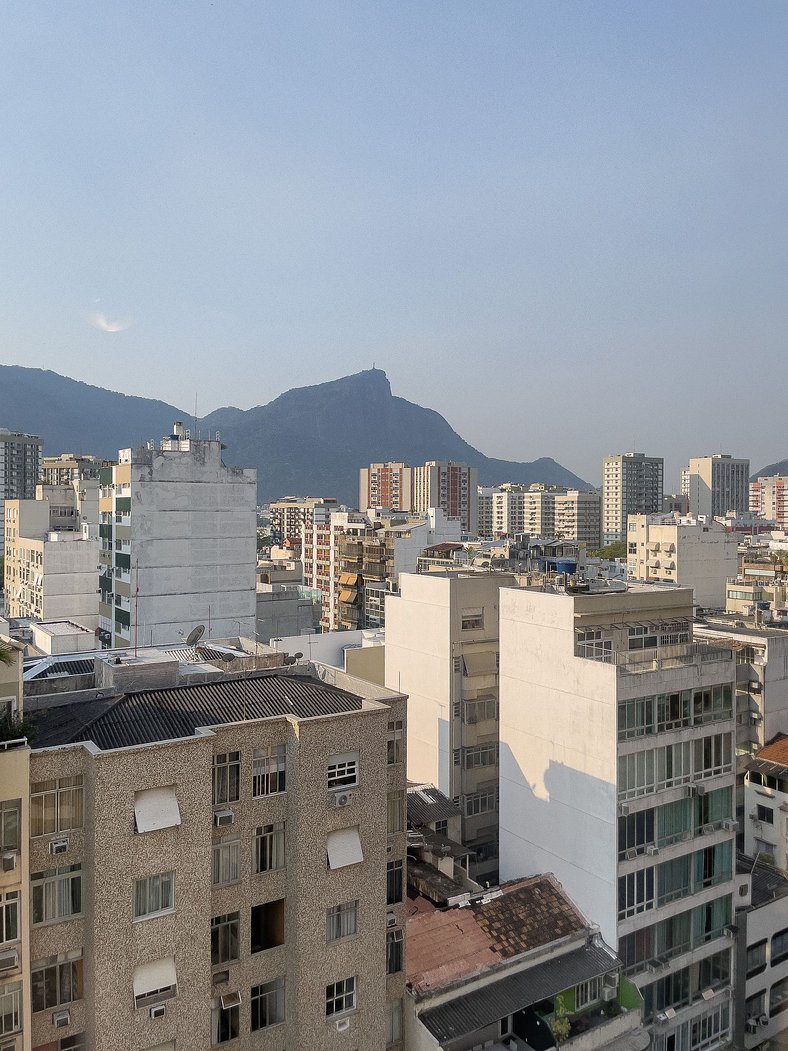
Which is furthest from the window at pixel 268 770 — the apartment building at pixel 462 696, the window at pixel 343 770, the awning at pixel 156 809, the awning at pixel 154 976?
the apartment building at pixel 462 696

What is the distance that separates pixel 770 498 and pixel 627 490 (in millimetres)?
24784

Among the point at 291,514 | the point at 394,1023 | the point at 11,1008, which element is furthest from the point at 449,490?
the point at 11,1008

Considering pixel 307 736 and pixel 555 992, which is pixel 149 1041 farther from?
pixel 555 992

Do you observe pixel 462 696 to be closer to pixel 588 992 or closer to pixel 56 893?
pixel 588 992

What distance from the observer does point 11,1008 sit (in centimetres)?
1086

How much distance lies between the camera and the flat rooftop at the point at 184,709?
1218cm

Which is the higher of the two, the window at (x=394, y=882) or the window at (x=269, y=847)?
the window at (x=269, y=847)

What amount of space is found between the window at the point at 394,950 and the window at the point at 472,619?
35.9 feet

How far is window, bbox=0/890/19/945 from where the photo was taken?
424 inches

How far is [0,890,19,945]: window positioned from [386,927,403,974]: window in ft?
21.2

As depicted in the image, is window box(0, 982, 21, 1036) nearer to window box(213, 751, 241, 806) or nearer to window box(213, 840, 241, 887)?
window box(213, 840, 241, 887)

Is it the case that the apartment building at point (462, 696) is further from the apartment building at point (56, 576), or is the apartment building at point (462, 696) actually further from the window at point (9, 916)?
the apartment building at point (56, 576)

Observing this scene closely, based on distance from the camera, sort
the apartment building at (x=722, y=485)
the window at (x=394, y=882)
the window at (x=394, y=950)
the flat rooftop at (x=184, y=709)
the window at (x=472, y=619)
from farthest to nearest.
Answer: the apartment building at (x=722, y=485), the window at (x=472, y=619), the window at (x=394, y=882), the window at (x=394, y=950), the flat rooftop at (x=184, y=709)

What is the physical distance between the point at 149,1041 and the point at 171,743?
443 cm
